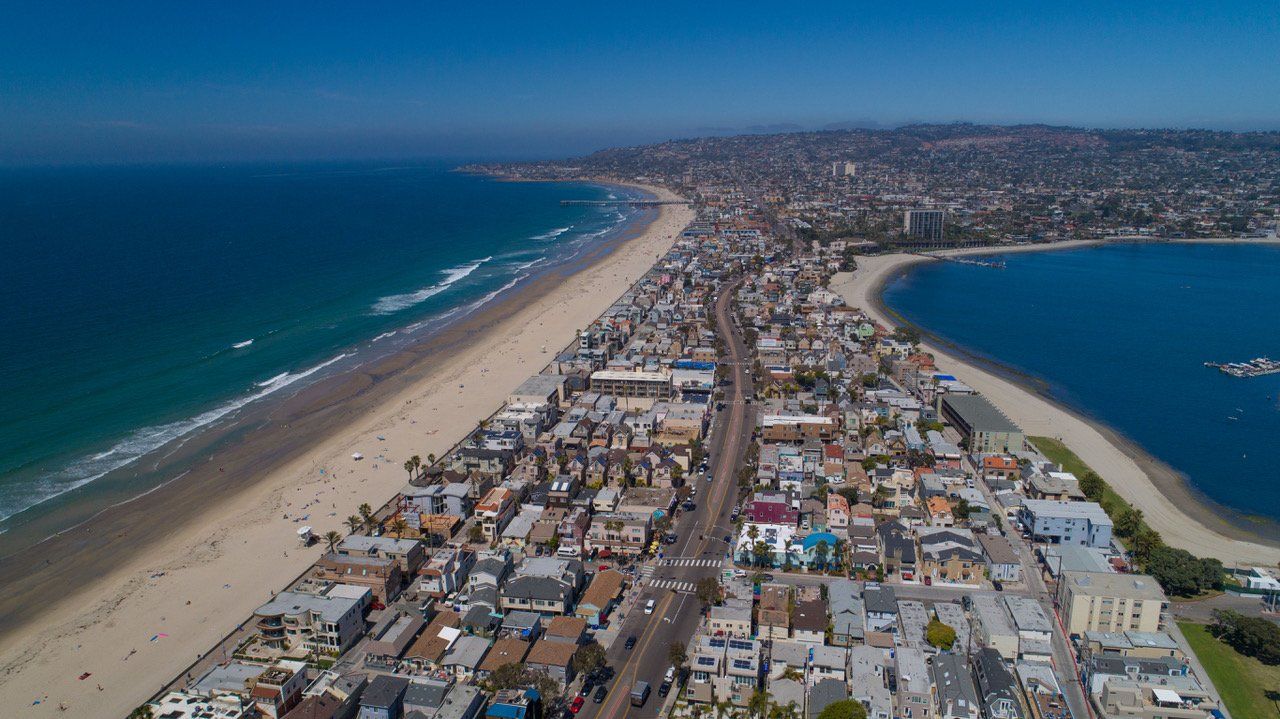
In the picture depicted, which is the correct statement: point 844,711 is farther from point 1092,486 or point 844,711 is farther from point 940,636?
point 1092,486

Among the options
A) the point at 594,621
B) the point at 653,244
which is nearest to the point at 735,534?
the point at 594,621

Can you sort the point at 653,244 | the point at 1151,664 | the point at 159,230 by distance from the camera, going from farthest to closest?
the point at 159,230
the point at 653,244
the point at 1151,664

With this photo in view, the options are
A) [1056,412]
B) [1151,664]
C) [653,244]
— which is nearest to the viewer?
[1151,664]

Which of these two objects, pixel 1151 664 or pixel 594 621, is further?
pixel 594 621

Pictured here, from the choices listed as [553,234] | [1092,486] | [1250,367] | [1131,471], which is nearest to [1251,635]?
[1092,486]

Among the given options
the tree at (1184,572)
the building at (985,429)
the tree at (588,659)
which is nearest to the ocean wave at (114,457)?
the tree at (588,659)

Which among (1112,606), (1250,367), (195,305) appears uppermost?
(195,305)

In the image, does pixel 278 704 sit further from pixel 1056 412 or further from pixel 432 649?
pixel 1056 412
